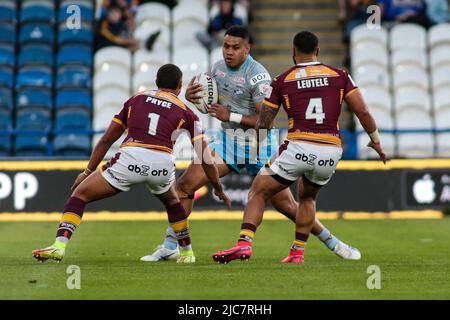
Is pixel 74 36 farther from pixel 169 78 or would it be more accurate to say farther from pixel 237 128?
pixel 169 78

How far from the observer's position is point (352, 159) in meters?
20.3

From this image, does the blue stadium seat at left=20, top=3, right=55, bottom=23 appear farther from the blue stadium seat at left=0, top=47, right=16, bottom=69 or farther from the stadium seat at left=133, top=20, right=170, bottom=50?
the stadium seat at left=133, top=20, right=170, bottom=50

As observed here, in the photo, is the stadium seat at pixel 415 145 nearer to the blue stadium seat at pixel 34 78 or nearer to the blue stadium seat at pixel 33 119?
the blue stadium seat at pixel 33 119

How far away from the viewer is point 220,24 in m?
23.1

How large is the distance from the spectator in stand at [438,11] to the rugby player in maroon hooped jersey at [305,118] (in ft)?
46.5

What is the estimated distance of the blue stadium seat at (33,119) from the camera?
2205 centimetres

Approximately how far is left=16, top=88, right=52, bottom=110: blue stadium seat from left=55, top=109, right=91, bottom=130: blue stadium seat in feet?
1.26

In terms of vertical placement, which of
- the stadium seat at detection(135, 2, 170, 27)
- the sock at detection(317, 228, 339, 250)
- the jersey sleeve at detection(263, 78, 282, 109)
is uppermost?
the stadium seat at detection(135, 2, 170, 27)

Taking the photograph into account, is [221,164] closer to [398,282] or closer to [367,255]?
[367,255]

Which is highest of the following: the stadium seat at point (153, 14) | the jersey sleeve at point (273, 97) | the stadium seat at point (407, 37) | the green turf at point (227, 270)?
the stadium seat at point (153, 14)

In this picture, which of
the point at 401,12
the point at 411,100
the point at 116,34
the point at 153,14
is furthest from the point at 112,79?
the point at 401,12

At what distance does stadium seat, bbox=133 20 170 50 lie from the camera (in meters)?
23.8

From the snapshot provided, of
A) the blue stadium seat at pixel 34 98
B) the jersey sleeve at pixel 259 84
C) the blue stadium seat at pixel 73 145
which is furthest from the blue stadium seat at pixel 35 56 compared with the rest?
the jersey sleeve at pixel 259 84

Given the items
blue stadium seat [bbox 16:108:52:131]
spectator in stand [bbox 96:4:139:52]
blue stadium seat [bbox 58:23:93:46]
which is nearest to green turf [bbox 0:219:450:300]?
blue stadium seat [bbox 16:108:52:131]
